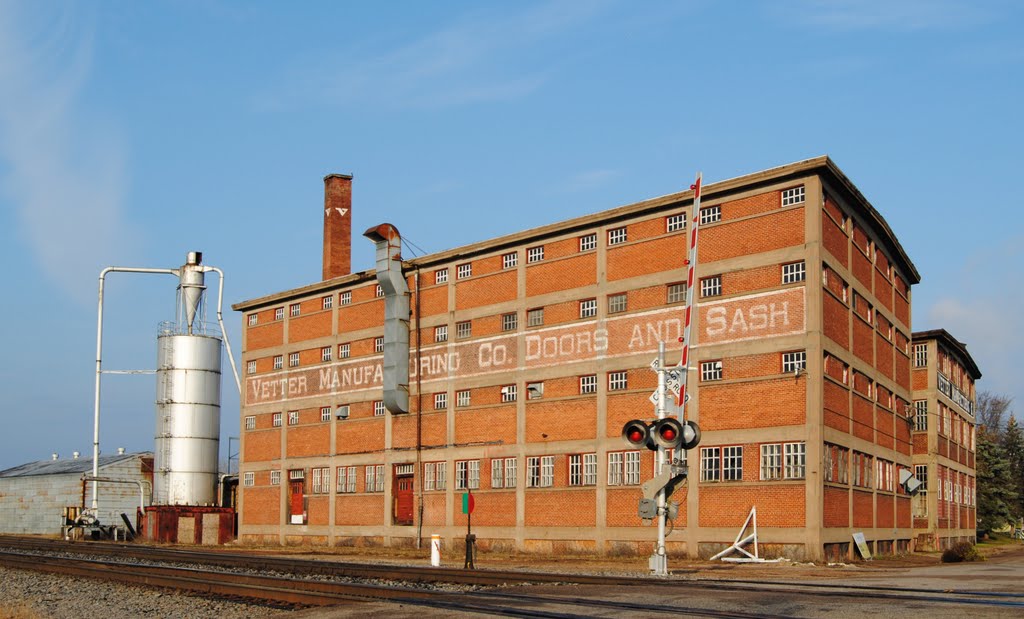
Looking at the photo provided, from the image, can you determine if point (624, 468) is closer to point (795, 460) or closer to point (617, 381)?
point (617, 381)

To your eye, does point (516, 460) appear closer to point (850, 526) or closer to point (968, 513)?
point (850, 526)

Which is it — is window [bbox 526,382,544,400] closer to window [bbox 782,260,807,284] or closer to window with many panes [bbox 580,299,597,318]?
window with many panes [bbox 580,299,597,318]

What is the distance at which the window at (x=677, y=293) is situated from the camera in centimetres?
3803

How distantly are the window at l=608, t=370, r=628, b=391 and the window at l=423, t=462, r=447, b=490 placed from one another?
1000cm

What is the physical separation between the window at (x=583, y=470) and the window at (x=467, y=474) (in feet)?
17.3

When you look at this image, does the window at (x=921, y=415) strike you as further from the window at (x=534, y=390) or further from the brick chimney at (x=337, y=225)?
the brick chimney at (x=337, y=225)

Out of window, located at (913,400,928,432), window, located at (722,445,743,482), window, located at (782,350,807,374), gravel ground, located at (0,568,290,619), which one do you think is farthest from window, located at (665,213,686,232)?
gravel ground, located at (0,568,290,619)

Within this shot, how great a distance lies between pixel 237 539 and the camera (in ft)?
191

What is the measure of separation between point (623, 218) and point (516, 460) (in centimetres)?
1091

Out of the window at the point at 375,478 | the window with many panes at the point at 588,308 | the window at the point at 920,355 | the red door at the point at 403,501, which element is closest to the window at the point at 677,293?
the window with many panes at the point at 588,308

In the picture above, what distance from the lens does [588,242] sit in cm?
4188

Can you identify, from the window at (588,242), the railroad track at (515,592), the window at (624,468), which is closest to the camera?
the railroad track at (515,592)

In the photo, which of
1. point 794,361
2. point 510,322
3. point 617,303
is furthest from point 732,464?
point 510,322

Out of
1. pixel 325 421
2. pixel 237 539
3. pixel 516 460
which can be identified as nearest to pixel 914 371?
pixel 516 460
